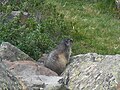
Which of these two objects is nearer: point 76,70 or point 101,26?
point 76,70

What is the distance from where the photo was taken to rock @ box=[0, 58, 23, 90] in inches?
202

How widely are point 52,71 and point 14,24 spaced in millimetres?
3218

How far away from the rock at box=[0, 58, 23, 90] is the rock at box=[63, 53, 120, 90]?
3260mm

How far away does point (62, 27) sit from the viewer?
13.2 m

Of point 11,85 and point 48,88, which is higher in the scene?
point 11,85

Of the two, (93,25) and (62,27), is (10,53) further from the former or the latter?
(93,25)

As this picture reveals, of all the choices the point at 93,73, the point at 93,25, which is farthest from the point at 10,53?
the point at 93,25

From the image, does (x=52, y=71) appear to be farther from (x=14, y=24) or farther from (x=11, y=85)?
(x=11, y=85)

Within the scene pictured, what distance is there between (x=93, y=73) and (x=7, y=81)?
13.1 feet

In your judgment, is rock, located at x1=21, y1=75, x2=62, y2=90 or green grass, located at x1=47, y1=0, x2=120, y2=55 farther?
green grass, located at x1=47, y1=0, x2=120, y2=55

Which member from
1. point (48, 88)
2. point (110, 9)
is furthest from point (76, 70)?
point (110, 9)

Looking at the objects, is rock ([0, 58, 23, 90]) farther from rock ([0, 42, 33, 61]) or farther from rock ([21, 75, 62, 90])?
rock ([0, 42, 33, 61])

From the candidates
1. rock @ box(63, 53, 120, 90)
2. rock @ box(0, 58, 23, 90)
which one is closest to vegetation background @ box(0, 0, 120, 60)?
rock @ box(63, 53, 120, 90)

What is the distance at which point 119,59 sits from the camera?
9328 mm
